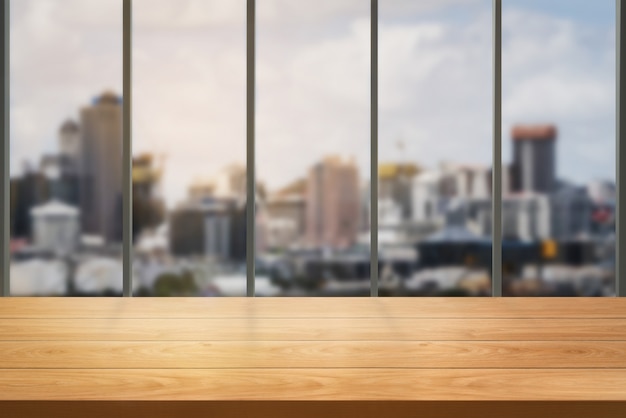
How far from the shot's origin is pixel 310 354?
4.63 ft

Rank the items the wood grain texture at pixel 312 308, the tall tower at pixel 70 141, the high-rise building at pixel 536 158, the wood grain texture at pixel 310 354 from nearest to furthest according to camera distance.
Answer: the wood grain texture at pixel 310 354, the wood grain texture at pixel 312 308, the tall tower at pixel 70 141, the high-rise building at pixel 536 158

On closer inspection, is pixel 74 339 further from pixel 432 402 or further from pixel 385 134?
pixel 385 134

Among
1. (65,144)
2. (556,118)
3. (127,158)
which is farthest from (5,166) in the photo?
(556,118)

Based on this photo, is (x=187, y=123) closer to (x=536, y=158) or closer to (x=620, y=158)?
(x=620, y=158)

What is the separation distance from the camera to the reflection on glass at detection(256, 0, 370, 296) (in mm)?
2570

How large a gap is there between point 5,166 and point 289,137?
2.28 meters

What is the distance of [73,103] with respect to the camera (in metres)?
5.87

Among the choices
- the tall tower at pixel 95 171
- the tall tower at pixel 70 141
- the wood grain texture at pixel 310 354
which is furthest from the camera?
the tall tower at pixel 70 141

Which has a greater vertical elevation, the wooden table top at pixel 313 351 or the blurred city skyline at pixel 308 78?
the blurred city skyline at pixel 308 78

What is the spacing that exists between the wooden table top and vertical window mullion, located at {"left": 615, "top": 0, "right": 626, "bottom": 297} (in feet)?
1.57

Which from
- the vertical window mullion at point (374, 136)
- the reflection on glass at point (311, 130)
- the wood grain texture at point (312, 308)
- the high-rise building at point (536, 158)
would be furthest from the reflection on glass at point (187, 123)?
the high-rise building at point (536, 158)

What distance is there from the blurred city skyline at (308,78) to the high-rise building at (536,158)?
15.8 inches

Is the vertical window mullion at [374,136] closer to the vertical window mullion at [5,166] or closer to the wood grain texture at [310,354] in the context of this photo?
the wood grain texture at [310,354]

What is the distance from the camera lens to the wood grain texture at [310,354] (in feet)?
4.32
